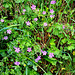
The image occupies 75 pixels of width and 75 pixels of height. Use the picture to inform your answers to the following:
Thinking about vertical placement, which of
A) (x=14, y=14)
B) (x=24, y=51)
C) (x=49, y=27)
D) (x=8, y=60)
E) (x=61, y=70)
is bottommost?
(x=61, y=70)

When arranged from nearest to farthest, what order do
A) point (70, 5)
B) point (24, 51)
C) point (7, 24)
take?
point (24, 51), point (7, 24), point (70, 5)

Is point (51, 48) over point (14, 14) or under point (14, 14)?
under

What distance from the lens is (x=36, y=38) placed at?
2.31m

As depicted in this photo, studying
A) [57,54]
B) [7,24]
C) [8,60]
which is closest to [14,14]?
[7,24]

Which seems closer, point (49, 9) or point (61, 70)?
point (61, 70)

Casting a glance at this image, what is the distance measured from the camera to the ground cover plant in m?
2.13

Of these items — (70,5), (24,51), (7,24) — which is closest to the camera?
(24,51)

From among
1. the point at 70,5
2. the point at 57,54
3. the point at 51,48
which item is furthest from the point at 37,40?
the point at 70,5

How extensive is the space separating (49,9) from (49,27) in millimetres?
400

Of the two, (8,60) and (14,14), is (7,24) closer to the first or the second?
(14,14)

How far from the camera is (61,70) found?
7.43 feet

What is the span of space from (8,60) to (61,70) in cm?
104

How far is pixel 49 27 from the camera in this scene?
2320 mm

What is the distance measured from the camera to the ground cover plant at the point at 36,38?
2.13 m
